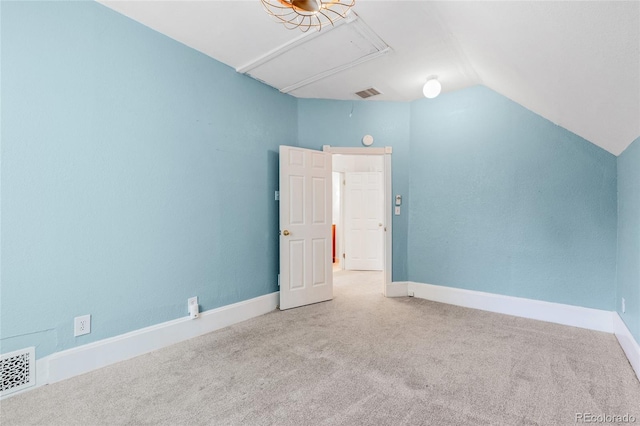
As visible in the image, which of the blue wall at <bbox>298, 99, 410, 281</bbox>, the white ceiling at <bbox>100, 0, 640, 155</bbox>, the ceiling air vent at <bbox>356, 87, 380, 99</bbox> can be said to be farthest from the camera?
the blue wall at <bbox>298, 99, 410, 281</bbox>

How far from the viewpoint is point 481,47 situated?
2516 mm

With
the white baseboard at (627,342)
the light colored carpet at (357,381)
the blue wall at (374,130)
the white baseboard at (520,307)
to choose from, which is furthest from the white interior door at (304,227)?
the white baseboard at (627,342)

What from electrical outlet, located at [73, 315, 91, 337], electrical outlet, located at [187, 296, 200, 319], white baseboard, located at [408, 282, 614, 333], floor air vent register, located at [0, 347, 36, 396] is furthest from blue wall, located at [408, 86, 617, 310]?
floor air vent register, located at [0, 347, 36, 396]

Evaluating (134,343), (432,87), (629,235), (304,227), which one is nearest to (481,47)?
(432,87)

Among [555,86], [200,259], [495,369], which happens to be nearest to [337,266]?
[200,259]

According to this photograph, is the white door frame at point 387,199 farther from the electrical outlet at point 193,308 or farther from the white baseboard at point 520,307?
the electrical outlet at point 193,308

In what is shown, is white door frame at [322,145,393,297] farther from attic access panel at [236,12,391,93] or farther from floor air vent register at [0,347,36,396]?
floor air vent register at [0,347,36,396]

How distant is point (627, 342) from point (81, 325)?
4.12 m

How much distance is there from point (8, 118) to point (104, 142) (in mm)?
511

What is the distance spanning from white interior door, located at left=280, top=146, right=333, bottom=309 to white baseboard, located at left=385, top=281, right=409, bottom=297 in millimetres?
805

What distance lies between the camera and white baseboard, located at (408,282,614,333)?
292 centimetres

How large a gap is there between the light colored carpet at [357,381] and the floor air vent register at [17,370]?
0.23 feet

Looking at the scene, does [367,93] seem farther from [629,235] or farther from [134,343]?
[134,343]

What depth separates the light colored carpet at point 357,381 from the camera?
1688mm
